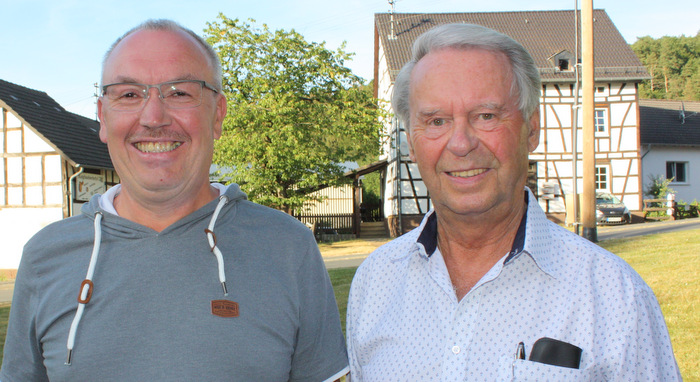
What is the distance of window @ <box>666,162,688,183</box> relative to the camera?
101 ft

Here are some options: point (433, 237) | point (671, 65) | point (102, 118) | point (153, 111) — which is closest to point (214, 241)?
point (153, 111)

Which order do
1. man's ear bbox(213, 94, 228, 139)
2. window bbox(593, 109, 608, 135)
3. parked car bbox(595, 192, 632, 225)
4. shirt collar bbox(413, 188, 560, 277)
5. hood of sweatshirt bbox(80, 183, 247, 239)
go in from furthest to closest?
window bbox(593, 109, 608, 135) → parked car bbox(595, 192, 632, 225) → man's ear bbox(213, 94, 228, 139) → hood of sweatshirt bbox(80, 183, 247, 239) → shirt collar bbox(413, 188, 560, 277)

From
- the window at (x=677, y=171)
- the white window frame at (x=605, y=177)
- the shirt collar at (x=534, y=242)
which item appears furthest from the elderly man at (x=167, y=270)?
the window at (x=677, y=171)

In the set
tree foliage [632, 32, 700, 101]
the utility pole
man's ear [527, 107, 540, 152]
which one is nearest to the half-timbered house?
the utility pole

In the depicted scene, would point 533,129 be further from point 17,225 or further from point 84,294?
point 17,225

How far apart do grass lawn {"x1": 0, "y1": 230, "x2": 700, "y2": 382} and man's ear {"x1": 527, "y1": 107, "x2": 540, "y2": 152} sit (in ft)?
11.7

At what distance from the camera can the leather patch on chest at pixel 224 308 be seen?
2.06 meters

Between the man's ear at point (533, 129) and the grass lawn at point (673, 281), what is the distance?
3.57m

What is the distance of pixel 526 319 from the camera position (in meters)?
1.88

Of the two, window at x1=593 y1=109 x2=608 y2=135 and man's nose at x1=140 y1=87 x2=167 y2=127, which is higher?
window at x1=593 y1=109 x2=608 y2=135

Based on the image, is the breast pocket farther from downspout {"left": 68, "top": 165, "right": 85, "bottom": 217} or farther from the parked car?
the parked car

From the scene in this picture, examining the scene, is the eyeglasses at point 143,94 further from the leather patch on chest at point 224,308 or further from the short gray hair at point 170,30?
the leather patch on chest at point 224,308

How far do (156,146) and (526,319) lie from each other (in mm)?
1420

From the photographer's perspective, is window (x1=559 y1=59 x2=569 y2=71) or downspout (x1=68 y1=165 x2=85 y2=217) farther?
window (x1=559 y1=59 x2=569 y2=71)
